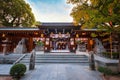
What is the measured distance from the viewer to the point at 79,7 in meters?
8.23

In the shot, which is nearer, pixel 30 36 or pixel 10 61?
pixel 10 61

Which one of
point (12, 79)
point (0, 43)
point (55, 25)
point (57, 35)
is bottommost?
point (12, 79)

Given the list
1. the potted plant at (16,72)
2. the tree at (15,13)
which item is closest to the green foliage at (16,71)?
the potted plant at (16,72)

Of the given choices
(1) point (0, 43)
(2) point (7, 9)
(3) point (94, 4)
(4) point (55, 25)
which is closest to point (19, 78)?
(3) point (94, 4)

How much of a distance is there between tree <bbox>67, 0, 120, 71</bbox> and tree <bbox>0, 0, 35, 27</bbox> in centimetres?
1782

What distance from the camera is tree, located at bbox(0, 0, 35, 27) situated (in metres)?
23.5

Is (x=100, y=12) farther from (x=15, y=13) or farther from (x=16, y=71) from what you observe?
(x=15, y=13)

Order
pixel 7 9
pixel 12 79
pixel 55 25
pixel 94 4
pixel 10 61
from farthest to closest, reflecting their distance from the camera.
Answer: pixel 7 9
pixel 55 25
pixel 10 61
pixel 94 4
pixel 12 79

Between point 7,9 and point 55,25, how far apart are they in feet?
37.6

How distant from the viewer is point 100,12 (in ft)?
24.1

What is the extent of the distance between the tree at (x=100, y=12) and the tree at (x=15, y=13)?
17.8m

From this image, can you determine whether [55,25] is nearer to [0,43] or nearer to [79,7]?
[0,43]

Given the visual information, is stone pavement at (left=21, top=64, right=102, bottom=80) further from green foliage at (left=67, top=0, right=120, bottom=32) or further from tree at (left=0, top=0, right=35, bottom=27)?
tree at (left=0, top=0, right=35, bottom=27)

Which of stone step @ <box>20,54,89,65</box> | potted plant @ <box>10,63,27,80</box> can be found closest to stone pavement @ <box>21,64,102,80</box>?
potted plant @ <box>10,63,27,80</box>
